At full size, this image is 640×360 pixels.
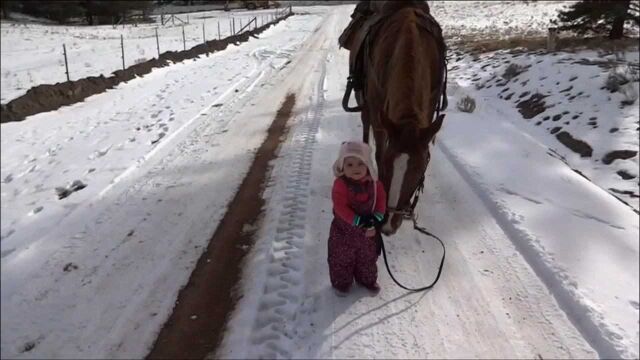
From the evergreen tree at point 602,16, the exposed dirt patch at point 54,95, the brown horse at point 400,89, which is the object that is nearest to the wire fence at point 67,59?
the exposed dirt patch at point 54,95

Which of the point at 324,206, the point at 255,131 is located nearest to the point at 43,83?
the point at 324,206

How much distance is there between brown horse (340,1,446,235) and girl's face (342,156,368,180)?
17cm

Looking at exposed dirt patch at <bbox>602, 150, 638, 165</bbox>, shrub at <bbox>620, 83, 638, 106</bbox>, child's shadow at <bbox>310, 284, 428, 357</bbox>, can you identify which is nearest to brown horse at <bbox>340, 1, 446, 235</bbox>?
child's shadow at <bbox>310, 284, 428, 357</bbox>

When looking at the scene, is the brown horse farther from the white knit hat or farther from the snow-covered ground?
the snow-covered ground

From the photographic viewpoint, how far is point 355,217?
3250 mm

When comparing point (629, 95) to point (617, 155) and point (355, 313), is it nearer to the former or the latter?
point (617, 155)

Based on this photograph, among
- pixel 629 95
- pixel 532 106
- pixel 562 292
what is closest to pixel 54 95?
pixel 562 292

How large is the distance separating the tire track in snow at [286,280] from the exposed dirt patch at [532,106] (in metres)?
4.66

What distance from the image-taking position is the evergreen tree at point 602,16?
1115cm

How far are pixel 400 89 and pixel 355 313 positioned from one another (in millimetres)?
1674

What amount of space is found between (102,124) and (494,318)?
2.90 metres

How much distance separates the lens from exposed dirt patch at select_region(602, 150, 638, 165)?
6.16m

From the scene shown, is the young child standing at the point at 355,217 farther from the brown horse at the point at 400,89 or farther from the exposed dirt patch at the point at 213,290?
the exposed dirt patch at the point at 213,290

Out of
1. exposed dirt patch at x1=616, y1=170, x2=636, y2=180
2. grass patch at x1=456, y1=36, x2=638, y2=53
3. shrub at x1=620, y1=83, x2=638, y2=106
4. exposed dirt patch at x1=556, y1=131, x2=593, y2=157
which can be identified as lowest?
exposed dirt patch at x1=616, y1=170, x2=636, y2=180
